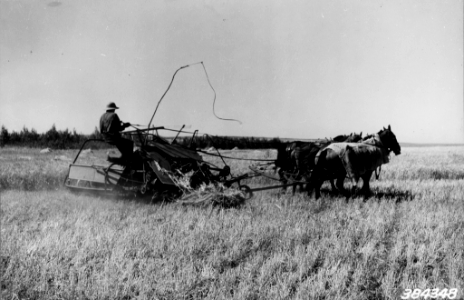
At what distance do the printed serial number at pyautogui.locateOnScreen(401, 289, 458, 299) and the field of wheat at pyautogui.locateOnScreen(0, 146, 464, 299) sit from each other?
0.07 m

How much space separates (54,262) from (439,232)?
4.99 m

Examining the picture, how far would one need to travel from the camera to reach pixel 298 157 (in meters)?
9.55

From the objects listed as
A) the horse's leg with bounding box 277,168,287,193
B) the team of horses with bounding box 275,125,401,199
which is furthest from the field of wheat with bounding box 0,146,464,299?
the horse's leg with bounding box 277,168,287,193

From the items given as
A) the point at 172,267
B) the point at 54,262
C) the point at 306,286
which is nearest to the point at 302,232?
the point at 306,286

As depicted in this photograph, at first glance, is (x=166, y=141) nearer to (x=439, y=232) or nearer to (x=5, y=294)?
(x=5, y=294)

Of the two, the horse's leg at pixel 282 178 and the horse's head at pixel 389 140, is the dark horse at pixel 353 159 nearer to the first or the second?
the horse's head at pixel 389 140

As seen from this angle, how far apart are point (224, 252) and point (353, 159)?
5153 millimetres

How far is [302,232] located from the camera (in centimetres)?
501

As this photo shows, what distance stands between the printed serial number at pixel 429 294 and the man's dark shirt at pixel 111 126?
5881 mm

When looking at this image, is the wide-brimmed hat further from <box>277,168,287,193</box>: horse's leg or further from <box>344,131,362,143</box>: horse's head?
<box>344,131,362,143</box>: horse's head

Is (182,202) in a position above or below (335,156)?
below

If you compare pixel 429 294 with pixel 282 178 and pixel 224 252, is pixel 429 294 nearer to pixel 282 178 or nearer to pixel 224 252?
pixel 224 252

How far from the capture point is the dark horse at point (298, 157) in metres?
9.38

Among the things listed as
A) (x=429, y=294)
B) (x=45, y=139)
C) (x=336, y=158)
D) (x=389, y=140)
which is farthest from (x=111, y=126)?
(x=45, y=139)
